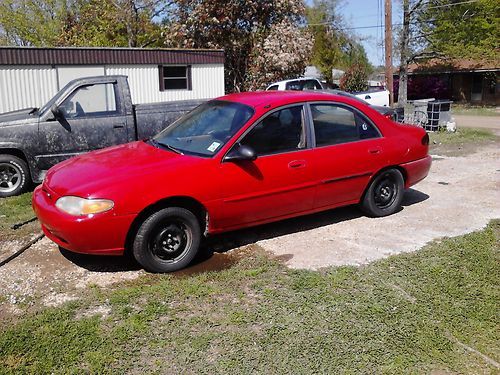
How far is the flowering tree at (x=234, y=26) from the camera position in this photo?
23.9 meters

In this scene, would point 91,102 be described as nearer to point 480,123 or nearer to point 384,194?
point 384,194

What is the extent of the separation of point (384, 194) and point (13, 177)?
216 inches

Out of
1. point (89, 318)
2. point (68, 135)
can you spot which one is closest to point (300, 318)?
point (89, 318)

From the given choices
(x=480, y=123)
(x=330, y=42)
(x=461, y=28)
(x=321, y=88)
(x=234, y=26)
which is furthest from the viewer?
(x=330, y=42)

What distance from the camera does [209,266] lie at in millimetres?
4871

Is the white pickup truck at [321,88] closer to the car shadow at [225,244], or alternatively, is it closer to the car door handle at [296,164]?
the car shadow at [225,244]

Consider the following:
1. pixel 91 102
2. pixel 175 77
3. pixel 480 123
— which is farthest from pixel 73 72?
pixel 480 123

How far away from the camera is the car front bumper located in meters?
4.29

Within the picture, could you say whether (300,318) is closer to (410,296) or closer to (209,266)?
(410,296)

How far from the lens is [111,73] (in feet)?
52.3

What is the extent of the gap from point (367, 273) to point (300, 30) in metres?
23.4

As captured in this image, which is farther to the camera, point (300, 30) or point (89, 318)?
point (300, 30)

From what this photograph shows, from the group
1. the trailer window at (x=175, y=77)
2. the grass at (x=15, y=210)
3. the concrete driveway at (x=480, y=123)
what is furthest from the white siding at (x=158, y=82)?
the grass at (x=15, y=210)

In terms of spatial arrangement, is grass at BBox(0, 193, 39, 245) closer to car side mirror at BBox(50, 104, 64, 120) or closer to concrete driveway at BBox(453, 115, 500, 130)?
car side mirror at BBox(50, 104, 64, 120)
